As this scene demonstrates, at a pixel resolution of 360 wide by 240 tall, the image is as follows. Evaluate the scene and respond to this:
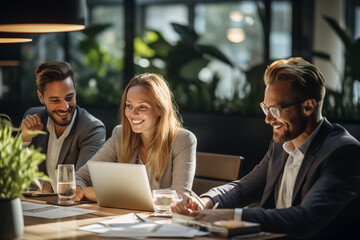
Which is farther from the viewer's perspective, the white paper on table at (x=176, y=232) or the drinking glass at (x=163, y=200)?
the drinking glass at (x=163, y=200)

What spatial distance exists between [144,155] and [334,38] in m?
4.82

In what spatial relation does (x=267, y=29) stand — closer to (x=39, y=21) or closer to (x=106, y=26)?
(x=106, y=26)

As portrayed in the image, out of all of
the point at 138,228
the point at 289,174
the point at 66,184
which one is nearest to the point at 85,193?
the point at 66,184

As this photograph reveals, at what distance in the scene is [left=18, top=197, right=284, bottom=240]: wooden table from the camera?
6.91 ft

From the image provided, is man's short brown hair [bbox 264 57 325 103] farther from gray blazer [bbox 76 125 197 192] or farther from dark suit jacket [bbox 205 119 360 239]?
gray blazer [bbox 76 125 197 192]

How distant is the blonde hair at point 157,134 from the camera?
303cm

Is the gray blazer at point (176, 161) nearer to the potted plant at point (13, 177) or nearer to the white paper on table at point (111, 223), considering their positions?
the white paper on table at point (111, 223)

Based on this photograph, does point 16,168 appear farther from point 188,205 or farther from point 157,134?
point 157,134

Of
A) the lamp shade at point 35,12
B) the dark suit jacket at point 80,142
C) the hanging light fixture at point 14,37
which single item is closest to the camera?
the lamp shade at point 35,12

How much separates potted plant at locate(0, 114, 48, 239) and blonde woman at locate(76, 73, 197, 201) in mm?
951

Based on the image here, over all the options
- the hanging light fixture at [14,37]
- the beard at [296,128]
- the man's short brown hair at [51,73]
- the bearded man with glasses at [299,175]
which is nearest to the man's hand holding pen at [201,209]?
the bearded man with glasses at [299,175]

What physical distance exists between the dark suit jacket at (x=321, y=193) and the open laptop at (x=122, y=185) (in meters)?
0.33

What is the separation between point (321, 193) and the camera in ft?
7.21

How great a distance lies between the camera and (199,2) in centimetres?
822
